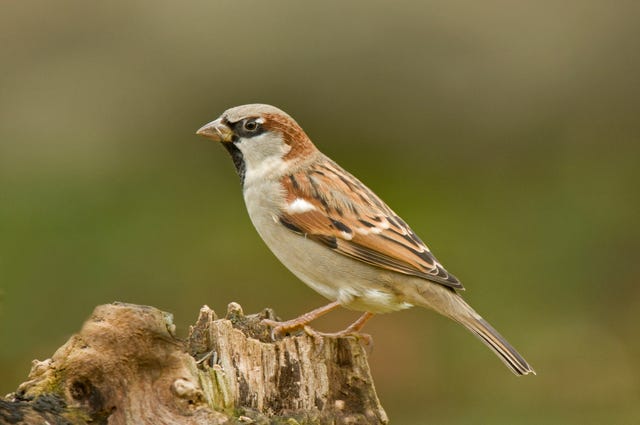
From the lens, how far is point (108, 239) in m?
8.49

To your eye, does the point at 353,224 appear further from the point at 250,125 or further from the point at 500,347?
the point at 500,347

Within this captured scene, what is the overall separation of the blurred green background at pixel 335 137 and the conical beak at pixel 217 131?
2.78 metres

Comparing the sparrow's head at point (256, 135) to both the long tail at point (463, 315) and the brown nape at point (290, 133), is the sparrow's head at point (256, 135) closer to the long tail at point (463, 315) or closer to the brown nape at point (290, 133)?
the brown nape at point (290, 133)

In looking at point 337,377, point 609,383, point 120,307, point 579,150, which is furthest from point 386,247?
point 579,150

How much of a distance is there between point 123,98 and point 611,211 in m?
4.57

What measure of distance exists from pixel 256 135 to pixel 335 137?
176 inches

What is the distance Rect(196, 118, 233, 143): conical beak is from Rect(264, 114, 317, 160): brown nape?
204mm

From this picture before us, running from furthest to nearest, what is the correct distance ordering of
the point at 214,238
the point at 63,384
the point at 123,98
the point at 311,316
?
the point at 123,98 → the point at 214,238 → the point at 311,316 → the point at 63,384

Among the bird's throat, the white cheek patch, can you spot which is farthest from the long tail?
the bird's throat

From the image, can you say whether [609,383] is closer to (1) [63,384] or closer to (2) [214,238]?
(2) [214,238]

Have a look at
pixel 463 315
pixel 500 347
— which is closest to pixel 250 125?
pixel 463 315

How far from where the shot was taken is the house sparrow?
16.3ft

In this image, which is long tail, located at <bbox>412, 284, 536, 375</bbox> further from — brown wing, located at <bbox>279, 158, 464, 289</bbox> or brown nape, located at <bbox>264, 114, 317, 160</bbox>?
brown nape, located at <bbox>264, 114, 317, 160</bbox>

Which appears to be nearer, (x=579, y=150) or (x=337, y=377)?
(x=337, y=377)
